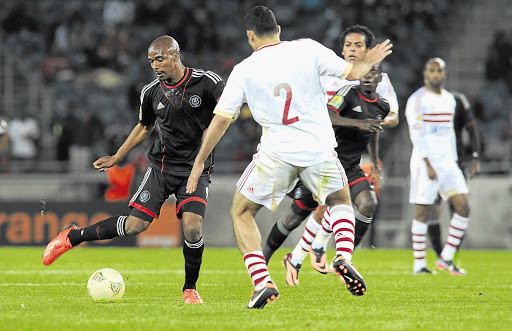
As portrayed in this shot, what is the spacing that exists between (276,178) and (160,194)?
4.99ft

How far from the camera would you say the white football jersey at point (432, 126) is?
1148 centimetres

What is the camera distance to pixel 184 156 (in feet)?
25.5

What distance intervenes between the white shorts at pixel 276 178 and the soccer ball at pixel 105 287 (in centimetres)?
148

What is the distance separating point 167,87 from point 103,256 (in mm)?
6903

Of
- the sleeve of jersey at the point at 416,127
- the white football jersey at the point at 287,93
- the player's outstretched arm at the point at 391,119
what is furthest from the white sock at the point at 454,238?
the white football jersey at the point at 287,93

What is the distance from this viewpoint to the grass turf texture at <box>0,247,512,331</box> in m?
5.82

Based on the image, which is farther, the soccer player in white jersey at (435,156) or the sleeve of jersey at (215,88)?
the soccer player in white jersey at (435,156)

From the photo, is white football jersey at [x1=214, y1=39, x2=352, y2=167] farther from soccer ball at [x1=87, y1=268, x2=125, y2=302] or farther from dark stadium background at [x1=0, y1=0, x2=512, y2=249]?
dark stadium background at [x1=0, y1=0, x2=512, y2=249]

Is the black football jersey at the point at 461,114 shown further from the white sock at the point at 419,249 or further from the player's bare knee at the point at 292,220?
the player's bare knee at the point at 292,220

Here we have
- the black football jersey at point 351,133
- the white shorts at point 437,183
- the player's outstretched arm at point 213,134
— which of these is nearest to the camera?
the player's outstretched arm at point 213,134

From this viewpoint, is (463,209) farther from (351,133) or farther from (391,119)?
(351,133)

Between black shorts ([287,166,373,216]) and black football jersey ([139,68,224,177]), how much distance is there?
149 centimetres

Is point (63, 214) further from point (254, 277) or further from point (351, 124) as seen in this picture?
point (254, 277)

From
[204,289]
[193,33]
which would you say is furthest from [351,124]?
[193,33]
